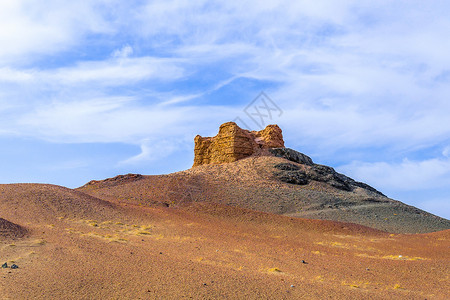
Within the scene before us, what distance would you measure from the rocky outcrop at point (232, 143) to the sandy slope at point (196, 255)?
41.0 feet

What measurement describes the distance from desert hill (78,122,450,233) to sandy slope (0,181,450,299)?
10.8ft

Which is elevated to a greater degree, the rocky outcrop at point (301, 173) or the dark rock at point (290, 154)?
the dark rock at point (290, 154)

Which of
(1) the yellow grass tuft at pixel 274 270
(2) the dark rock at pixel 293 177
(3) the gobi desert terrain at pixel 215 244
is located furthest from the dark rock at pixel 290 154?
(1) the yellow grass tuft at pixel 274 270

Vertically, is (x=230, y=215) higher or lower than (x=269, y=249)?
higher

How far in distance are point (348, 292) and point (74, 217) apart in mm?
10302

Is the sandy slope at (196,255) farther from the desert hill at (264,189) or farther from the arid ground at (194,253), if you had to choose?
the desert hill at (264,189)

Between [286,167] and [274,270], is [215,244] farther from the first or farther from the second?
[286,167]

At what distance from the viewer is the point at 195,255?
991 cm

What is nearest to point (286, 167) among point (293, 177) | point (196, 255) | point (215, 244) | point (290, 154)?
point (293, 177)

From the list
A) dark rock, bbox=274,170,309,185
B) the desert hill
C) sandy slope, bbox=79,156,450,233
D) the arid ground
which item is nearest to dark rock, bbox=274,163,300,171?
the desert hill

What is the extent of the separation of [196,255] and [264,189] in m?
13.5

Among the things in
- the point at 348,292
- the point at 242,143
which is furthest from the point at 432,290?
the point at 242,143

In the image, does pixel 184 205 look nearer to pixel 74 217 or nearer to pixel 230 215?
pixel 230 215

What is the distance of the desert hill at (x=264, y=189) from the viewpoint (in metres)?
20.1
